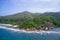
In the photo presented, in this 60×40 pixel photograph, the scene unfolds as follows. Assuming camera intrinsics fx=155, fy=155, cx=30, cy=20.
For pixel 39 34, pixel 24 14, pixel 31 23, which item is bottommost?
pixel 39 34

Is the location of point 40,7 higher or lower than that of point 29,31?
higher

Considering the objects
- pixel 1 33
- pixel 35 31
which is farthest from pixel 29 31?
pixel 1 33

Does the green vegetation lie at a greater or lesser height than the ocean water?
greater

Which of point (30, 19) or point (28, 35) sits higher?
point (30, 19)

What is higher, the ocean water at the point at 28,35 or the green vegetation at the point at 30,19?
the green vegetation at the point at 30,19

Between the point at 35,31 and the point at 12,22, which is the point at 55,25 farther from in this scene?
the point at 12,22
